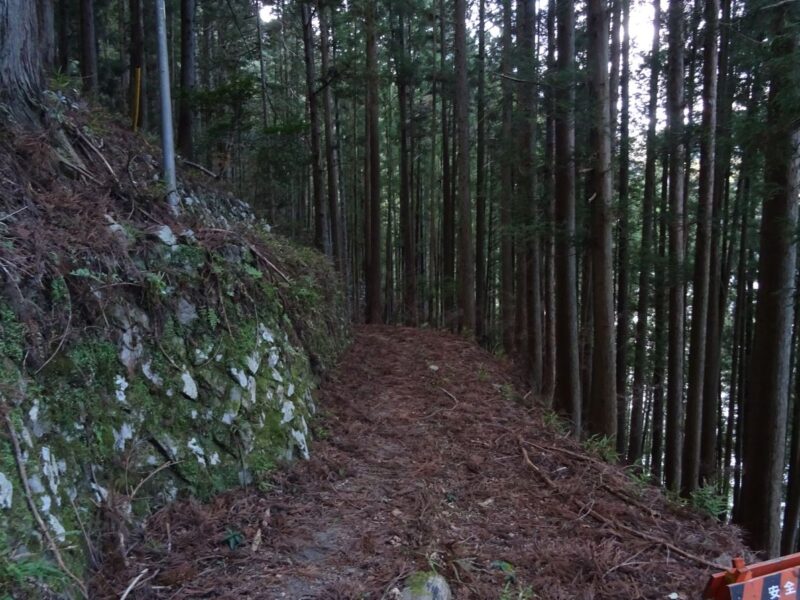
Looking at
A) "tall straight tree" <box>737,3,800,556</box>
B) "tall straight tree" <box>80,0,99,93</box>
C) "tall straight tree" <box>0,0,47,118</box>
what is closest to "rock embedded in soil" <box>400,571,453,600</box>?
"tall straight tree" <box>0,0,47,118</box>

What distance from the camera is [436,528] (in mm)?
3535

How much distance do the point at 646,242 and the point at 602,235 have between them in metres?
5.61

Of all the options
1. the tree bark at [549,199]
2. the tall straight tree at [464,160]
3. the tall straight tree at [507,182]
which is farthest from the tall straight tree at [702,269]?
the tall straight tree at [464,160]

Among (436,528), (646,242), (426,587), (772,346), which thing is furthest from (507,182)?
(426,587)

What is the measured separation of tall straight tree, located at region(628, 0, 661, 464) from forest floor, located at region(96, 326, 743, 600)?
24.7ft

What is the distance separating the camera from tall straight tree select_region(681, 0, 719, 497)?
9523 mm

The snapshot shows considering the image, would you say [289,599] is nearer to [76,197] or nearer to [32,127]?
[76,197]

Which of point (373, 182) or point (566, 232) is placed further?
point (373, 182)

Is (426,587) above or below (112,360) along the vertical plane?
below

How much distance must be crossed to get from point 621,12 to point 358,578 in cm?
1239

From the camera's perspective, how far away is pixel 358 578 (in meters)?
2.94

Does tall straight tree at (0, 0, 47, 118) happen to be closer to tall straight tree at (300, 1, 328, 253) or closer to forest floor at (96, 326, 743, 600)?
forest floor at (96, 326, 743, 600)

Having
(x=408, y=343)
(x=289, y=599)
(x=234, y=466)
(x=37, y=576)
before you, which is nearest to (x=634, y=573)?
(x=289, y=599)

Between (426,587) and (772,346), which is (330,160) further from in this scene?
(426,587)
